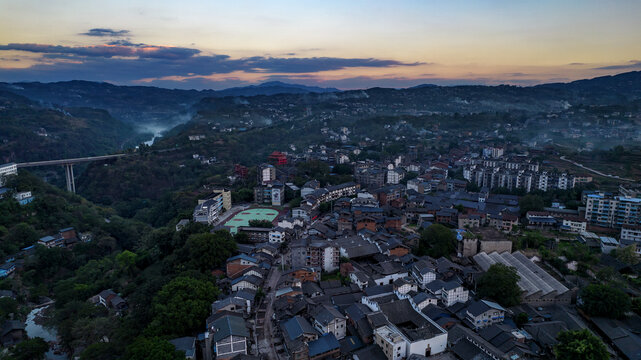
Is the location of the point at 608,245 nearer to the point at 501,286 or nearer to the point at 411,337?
the point at 501,286

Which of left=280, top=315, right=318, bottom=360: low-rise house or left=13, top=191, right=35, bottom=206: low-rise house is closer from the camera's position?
left=280, top=315, right=318, bottom=360: low-rise house

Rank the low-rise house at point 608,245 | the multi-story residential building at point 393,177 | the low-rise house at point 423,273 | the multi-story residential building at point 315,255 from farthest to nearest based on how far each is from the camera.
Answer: the multi-story residential building at point 393,177 < the low-rise house at point 608,245 < the multi-story residential building at point 315,255 < the low-rise house at point 423,273

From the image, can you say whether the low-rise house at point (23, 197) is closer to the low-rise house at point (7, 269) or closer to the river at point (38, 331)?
the low-rise house at point (7, 269)

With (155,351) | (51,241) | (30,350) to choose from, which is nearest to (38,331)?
(30,350)

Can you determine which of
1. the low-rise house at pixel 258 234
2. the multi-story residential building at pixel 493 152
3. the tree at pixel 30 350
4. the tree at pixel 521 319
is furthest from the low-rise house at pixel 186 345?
the multi-story residential building at pixel 493 152

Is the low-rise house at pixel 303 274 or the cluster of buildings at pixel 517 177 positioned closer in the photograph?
Result: the low-rise house at pixel 303 274

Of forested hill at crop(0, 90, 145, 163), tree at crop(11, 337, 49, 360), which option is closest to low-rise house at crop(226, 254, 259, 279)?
tree at crop(11, 337, 49, 360)

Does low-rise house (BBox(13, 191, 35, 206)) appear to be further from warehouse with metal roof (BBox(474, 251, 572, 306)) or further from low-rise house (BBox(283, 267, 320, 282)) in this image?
warehouse with metal roof (BBox(474, 251, 572, 306))

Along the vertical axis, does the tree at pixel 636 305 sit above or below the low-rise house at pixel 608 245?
below
